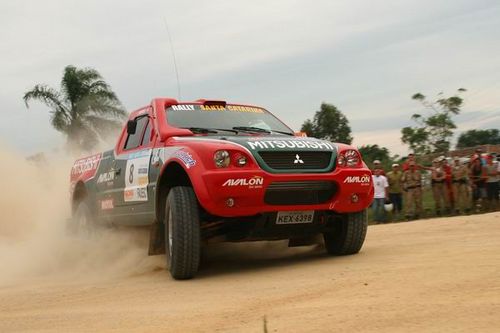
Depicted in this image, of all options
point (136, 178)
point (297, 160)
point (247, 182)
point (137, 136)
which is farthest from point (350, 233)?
point (137, 136)

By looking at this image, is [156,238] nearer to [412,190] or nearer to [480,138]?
[412,190]

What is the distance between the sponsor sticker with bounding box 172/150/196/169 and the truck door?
0.76m

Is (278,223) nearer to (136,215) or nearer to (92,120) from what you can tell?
(136,215)

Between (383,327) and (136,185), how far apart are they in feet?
13.7

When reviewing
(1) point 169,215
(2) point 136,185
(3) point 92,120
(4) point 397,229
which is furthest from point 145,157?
(3) point 92,120

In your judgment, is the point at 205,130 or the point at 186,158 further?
the point at 205,130

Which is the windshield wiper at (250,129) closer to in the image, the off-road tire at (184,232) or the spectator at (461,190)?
the off-road tire at (184,232)

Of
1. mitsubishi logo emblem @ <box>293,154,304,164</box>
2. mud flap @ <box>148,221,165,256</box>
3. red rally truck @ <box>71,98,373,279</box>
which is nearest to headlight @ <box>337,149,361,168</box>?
red rally truck @ <box>71,98,373,279</box>

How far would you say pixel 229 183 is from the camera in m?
5.73

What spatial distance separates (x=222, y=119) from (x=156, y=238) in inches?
60.1

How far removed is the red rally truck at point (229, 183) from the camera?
229 inches

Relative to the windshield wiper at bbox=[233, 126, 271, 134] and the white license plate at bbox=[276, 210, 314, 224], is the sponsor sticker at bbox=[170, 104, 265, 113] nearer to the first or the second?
the windshield wiper at bbox=[233, 126, 271, 134]

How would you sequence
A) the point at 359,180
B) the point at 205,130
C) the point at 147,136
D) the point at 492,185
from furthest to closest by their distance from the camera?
the point at 492,185 < the point at 147,136 < the point at 205,130 < the point at 359,180

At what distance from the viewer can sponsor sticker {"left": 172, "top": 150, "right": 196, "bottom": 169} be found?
19.4 feet
